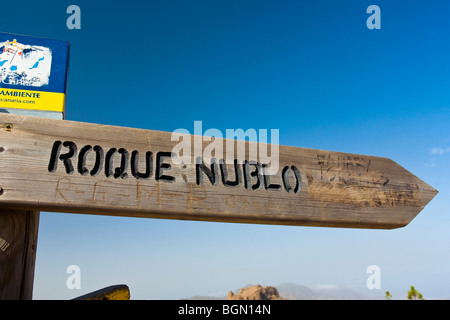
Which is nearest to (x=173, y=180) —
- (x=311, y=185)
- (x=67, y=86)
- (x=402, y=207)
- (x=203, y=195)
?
(x=203, y=195)

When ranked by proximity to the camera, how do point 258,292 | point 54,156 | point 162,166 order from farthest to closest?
point 258,292, point 162,166, point 54,156

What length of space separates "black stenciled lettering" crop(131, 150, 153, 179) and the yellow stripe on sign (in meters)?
0.74

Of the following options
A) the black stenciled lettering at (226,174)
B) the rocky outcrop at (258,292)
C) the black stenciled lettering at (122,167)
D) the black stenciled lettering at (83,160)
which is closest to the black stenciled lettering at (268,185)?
the black stenciled lettering at (226,174)

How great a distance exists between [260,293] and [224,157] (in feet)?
145

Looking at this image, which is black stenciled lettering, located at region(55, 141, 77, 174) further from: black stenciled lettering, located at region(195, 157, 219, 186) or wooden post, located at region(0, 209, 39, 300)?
black stenciled lettering, located at region(195, 157, 219, 186)

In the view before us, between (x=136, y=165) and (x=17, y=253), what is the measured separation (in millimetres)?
594

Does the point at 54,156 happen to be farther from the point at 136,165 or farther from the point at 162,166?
the point at 162,166

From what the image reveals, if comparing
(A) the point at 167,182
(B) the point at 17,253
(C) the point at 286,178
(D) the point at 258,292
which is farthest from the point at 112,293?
(D) the point at 258,292

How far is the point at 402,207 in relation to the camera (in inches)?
66.7

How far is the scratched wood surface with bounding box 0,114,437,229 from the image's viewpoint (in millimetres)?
1219

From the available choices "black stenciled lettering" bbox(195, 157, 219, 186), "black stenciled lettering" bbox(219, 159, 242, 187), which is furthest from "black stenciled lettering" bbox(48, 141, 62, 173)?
"black stenciled lettering" bbox(219, 159, 242, 187)

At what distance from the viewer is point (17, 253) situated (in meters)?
1.33

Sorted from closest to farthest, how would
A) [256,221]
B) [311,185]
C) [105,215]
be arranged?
[105,215] → [256,221] → [311,185]
